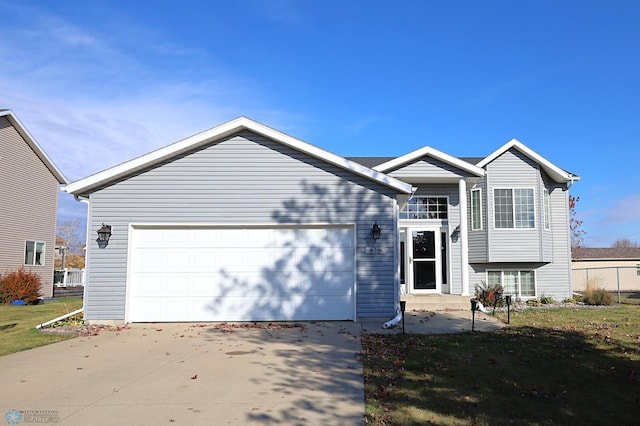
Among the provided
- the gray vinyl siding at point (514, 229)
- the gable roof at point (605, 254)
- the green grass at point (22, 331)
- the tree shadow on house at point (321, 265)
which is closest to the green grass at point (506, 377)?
the tree shadow on house at point (321, 265)

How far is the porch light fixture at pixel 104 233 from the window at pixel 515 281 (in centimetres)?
1274

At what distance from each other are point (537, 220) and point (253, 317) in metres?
11.0

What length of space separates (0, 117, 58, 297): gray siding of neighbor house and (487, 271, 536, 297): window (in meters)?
19.9

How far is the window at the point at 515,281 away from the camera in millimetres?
17891

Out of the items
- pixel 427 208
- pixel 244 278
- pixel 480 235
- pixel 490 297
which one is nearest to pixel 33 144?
pixel 244 278

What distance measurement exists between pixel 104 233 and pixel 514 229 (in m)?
13.1

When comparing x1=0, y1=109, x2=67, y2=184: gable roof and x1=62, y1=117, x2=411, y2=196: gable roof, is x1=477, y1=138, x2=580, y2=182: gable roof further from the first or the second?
x1=0, y1=109, x2=67, y2=184: gable roof

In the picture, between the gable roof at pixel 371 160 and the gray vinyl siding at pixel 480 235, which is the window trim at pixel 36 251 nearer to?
the gable roof at pixel 371 160

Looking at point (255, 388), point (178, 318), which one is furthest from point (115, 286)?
point (255, 388)

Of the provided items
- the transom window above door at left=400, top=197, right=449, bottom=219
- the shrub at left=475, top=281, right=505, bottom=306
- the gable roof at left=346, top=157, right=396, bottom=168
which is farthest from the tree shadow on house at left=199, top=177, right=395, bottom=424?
the gable roof at left=346, top=157, right=396, bottom=168

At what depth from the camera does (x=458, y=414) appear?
5.28m

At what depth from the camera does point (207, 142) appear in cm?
1208

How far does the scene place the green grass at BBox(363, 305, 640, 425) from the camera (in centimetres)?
529

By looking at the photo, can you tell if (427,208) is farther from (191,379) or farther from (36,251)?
(36,251)
